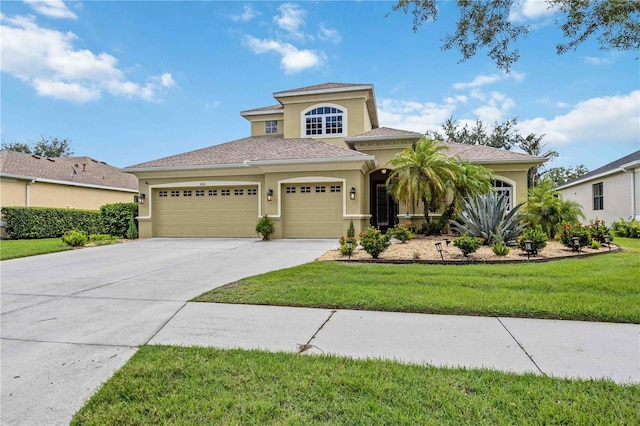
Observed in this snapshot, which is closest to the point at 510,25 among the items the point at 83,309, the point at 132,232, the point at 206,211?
the point at 83,309

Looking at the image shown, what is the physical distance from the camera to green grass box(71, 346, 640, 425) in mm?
2383

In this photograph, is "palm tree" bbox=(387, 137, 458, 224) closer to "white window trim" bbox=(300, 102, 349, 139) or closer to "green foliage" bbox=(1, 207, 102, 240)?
"white window trim" bbox=(300, 102, 349, 139)

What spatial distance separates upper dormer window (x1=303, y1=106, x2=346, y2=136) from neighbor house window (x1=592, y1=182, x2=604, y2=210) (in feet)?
53.3

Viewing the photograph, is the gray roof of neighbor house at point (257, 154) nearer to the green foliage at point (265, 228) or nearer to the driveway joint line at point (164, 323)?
the green foliage at point (265, 228)

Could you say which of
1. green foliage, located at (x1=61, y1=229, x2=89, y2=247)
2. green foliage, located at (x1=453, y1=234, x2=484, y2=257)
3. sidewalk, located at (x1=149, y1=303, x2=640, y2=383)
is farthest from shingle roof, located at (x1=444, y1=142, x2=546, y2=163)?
green foliage, located at (x1=61, y1=229, x2=89, y2=247)

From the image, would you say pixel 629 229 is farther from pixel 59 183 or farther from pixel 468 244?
pixel 59 183

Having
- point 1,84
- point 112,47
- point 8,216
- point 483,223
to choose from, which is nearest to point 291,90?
point 112,47

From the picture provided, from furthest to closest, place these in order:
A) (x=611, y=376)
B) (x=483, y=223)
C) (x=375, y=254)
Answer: (x=483, y=223) → (x=375, y=254) → (x=611, y=376)

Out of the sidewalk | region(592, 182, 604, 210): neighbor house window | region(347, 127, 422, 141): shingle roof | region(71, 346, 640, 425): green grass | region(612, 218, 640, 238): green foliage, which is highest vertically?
region(347, 127, 422, 141): shingle roof

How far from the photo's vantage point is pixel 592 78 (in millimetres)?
10938

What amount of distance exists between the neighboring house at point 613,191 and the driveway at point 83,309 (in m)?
16.7

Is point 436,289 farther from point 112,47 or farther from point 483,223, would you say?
point 112,47

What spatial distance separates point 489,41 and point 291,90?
497 inches

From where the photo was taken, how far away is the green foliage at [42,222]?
1692 centimetres
